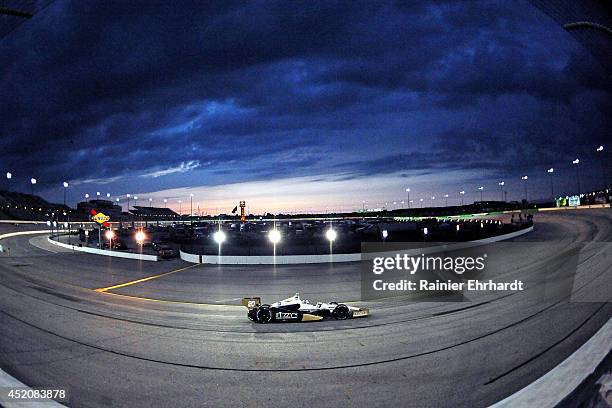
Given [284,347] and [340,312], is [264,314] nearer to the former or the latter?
[284,347]

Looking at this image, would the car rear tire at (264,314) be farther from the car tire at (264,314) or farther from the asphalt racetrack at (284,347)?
the asphalt racetrack at (284,347)

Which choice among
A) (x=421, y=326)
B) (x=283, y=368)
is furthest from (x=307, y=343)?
(x=421, y=326)

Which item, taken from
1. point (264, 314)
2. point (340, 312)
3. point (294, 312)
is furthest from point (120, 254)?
point (340, 312)

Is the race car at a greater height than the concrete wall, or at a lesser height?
greater

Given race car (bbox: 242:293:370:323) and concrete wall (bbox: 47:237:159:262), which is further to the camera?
concrete wall (bbox: 47:237:159:262)

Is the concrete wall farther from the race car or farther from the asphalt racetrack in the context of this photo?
the race car

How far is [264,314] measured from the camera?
11922 millimetres

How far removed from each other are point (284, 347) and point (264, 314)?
8.51 ft

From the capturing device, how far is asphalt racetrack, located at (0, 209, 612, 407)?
22.6ft

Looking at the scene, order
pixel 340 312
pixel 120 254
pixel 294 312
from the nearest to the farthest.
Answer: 1. pixel 294 312
2. pixel 340 312
3. pixel 120 254

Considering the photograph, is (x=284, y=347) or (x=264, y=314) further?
(x=264, y=314)

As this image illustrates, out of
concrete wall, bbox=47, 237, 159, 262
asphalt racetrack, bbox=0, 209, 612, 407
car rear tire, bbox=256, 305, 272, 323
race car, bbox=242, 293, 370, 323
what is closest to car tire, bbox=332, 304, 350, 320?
race car, bbox=242, 293, 370, 323

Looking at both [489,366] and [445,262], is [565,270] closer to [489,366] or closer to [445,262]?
[445,262]

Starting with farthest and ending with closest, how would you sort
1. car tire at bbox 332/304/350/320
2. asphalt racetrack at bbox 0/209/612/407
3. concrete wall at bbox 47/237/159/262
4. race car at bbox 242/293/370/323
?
1. concrete wall at bbox 47/237/159/262
2. car tire at bbox 332/304/350/320
3. race car at bbox 242/293/370/323
4. asphalt racetrack at bbox 0/209/612/407
